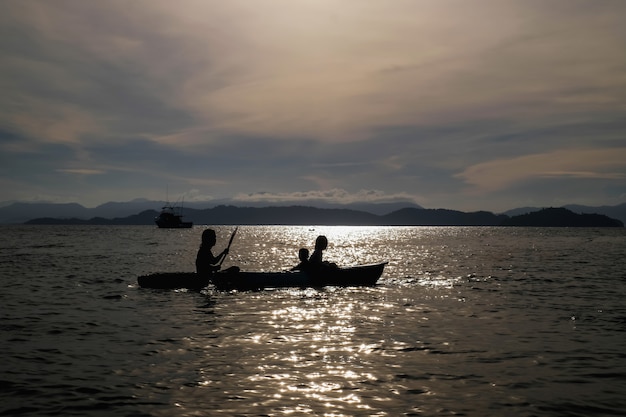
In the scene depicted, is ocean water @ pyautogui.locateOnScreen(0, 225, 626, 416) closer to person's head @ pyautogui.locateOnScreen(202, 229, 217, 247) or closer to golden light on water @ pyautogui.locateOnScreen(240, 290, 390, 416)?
golden light on water @ pyautogui.locateOnScreen(240, 290, 390, 416)

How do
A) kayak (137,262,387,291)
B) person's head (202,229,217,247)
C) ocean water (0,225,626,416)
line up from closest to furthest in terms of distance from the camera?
ocean water (0,225,626,416) < person's head (202,229,217,247) < kayak (137,262,387,291)

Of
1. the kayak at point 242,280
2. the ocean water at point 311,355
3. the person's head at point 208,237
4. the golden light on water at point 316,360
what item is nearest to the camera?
the ocean water at point 311,355

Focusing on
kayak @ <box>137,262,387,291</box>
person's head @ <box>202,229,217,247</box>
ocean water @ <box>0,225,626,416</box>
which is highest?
person's head @ <box>202,229,217,247</box>

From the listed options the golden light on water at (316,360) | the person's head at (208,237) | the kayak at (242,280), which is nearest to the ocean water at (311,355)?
the golden light on water at (316,360)

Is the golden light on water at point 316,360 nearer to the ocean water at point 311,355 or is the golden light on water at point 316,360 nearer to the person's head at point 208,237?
the ocean water at point 311,355

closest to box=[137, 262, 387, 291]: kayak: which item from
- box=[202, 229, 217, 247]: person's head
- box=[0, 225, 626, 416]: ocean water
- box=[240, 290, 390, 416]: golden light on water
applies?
box=[0, 225, 626, 416]: ocean water

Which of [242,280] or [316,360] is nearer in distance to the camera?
[316,360]

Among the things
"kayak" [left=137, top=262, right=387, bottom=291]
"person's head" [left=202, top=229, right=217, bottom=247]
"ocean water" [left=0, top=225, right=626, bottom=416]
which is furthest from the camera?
"kayak" [left=137, top=262, right=387, bottom=291]

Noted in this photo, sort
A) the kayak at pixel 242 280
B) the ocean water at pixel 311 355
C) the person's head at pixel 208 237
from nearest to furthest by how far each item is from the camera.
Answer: the ocean water at pixel 311 355 < the person's head at pixel 208 237 < the kayak at pixel 242 280

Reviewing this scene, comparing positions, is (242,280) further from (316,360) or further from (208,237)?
(316,360)

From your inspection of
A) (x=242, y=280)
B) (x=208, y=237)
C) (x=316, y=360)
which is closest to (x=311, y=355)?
(x=316, y=360)

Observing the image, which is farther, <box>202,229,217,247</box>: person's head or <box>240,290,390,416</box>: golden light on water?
<box>202,229,217,247</box>: person's head

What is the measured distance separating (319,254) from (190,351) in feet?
47.4

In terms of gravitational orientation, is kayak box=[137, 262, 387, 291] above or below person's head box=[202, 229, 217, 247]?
below
